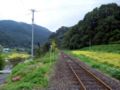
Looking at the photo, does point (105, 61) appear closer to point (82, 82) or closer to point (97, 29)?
point (82, 82)

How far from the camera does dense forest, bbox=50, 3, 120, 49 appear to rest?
13062 cm

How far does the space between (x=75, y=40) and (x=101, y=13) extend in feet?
56.3

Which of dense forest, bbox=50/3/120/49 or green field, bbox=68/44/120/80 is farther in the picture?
dense forest, bbox=50/3/120/49

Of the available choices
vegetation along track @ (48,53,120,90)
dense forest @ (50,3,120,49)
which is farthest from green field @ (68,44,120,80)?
dense forest @ (50,3,120,49)

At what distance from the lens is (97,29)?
142 m

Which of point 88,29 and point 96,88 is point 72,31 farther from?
point 96,88

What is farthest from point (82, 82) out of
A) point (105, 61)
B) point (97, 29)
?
point (97, 29)

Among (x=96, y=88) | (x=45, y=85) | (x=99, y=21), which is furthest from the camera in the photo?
(x=99, y=21)

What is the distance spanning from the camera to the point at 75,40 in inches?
6088

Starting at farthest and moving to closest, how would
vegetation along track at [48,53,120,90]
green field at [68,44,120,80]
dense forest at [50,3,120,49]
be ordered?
dense forest at [50,3,120,49]
green field at [68,44,120,80]
vegetation along track at [48,53,120,90]

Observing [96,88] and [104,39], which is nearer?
[96,88]

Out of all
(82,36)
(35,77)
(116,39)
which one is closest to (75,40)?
(82,36)

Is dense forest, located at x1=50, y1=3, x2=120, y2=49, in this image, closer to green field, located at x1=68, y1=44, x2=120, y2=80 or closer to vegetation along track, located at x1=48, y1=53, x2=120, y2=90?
green field, located at x1=68, y1=44, x2=120, y2=80

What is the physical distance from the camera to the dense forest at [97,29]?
130625 millimetres
